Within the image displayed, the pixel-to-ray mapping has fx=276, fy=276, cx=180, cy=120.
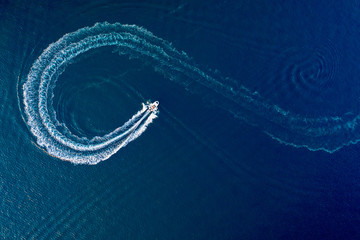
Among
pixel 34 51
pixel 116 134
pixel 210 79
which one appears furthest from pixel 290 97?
pixel 34 51

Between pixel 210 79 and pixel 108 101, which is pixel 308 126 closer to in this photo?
pixel 210 79

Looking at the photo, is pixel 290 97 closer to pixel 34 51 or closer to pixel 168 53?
pixel 168 53

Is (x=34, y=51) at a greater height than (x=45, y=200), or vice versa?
(x=34, y=51)

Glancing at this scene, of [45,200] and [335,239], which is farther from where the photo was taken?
[335,239]

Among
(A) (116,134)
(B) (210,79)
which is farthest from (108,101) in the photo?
(B) (210,79)

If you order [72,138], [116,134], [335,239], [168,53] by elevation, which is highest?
[168,53]

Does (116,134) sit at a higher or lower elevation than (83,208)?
higher
